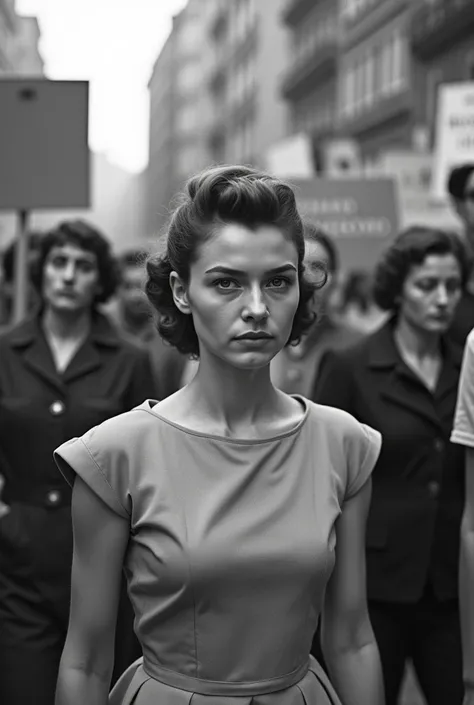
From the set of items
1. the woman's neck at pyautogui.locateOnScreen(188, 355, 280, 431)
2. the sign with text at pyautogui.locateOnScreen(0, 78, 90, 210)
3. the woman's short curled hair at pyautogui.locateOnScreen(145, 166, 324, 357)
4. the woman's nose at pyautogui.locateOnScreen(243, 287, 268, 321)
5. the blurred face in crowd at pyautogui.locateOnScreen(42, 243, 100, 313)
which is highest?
the sign with text at pyautogui.locateOnScreen(0, 78, 90, 210)

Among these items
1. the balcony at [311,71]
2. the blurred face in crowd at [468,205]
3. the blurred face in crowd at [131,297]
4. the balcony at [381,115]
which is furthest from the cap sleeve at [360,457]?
the balcony at [311,71]

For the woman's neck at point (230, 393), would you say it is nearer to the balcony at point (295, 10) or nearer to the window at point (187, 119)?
the balcony at point (295, 10)

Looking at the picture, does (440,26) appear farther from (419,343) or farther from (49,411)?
(49,411)

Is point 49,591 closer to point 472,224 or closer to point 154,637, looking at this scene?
point 154,637

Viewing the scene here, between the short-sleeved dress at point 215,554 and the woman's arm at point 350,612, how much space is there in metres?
0.06

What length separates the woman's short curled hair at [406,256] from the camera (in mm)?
4336

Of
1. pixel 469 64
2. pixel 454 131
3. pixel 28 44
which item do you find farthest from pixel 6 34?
pixel 454 131

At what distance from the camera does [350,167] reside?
36.2ft

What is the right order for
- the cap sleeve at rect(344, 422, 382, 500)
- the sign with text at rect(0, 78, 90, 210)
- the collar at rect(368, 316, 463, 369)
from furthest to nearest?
the sign with text at rect(0, 78, 90, 210) → the collar at rect(368, 316, 463, 369) → the cap sleeve at rect(344, 422, 382, 500)

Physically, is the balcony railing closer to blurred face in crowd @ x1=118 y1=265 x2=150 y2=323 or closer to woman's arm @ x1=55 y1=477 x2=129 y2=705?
blurred face in crowd @ x1=118 y1=265 x2=150 y2=323

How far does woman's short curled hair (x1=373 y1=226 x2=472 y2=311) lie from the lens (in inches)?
171

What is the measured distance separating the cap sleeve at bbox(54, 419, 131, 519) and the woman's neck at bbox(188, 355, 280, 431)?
235 millimetres

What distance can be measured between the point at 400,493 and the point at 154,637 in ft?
5.78

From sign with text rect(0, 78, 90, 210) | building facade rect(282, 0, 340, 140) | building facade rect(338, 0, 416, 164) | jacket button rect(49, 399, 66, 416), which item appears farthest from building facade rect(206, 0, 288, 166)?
jacket button rect(49, 399, 66, 416)
